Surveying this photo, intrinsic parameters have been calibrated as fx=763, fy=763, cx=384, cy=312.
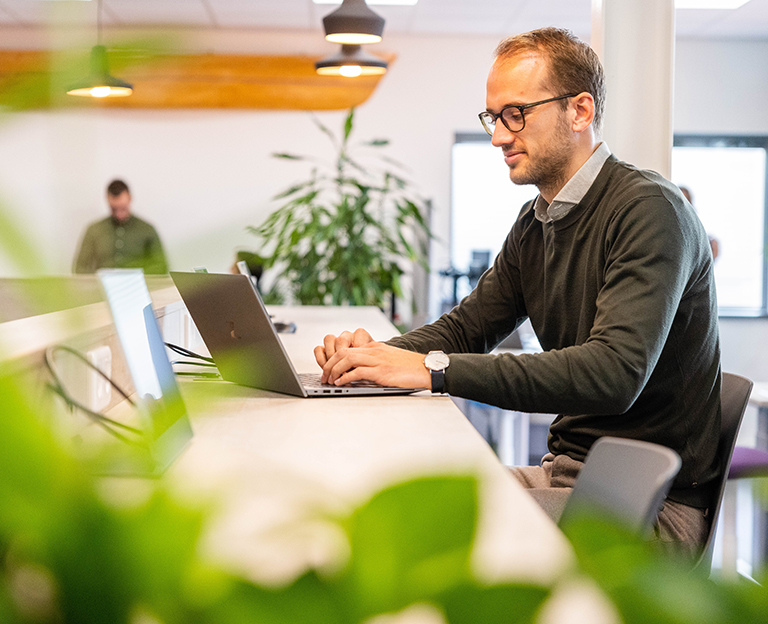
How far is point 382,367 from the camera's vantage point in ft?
4.02

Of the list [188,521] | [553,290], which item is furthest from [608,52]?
[188,521]

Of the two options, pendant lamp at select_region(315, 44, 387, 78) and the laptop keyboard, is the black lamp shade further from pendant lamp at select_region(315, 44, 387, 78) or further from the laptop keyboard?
pendant lamp at select_region(315, 44, 387, 78)

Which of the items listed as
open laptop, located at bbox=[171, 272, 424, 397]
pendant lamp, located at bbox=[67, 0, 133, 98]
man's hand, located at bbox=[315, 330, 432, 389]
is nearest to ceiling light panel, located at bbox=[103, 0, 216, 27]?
pendant lamp, located at bbox=[67, 0, 133, 98]

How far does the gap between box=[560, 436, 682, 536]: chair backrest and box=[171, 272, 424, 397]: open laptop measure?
0.46 meters

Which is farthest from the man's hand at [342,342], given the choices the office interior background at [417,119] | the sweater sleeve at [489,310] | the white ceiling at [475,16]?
the office interior background at [417,119]

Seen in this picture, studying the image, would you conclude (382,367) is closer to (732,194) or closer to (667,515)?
(667,515)

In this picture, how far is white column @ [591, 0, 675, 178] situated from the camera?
7.01 ft

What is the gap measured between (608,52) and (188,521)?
A: 223 centimetres

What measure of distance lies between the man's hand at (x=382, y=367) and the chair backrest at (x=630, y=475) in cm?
39

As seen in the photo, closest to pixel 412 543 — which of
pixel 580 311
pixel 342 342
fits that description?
pixel 342 342

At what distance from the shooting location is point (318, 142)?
6.11 meters

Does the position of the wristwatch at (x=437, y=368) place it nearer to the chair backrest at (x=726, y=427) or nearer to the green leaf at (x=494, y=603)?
the chair backrest at (x=726, y=427)

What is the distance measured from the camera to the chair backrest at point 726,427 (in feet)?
4.12

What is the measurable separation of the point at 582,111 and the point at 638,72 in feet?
2.67
